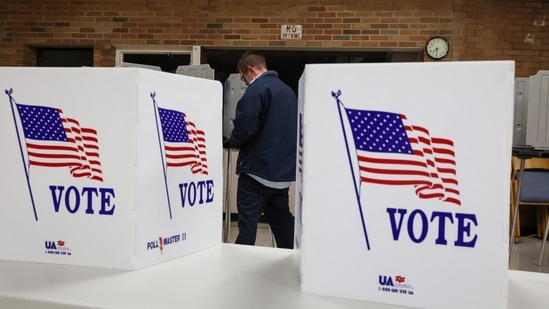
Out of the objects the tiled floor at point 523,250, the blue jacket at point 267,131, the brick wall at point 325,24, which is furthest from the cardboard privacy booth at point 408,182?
the brick wall at point 325,24

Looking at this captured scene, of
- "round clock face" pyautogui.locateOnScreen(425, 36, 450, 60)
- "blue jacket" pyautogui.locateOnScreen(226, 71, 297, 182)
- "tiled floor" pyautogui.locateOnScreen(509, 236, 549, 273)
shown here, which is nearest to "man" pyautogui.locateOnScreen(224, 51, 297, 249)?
"blue jacket" pyautogui.locateOnScreen(226, 71, 297, 182)

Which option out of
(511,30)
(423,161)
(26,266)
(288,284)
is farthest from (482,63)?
(511,30)

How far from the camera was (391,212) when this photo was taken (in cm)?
55

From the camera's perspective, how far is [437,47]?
450cm

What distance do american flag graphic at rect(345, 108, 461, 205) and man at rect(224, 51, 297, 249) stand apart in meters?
1.86

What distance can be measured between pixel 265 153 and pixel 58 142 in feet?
5.84

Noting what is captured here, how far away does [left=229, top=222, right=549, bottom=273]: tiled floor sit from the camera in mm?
3125

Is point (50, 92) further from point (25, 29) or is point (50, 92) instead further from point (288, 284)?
point (25, 29)

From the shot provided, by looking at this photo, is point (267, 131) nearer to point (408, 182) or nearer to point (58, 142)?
point (58, 142)

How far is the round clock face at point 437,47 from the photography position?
450 centimetres

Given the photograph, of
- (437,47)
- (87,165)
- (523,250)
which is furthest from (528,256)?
(87,165)

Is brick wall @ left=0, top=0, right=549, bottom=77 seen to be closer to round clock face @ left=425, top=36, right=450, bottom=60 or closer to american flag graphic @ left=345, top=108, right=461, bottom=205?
round clock face @ left=425, top=36, right=450, bottom=60

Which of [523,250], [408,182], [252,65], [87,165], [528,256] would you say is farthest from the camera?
[523,250]

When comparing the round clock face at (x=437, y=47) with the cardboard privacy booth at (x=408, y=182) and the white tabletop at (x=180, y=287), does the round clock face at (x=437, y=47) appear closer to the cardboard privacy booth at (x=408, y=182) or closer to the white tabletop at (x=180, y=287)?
the white tabletop at (x=180, y=287)
